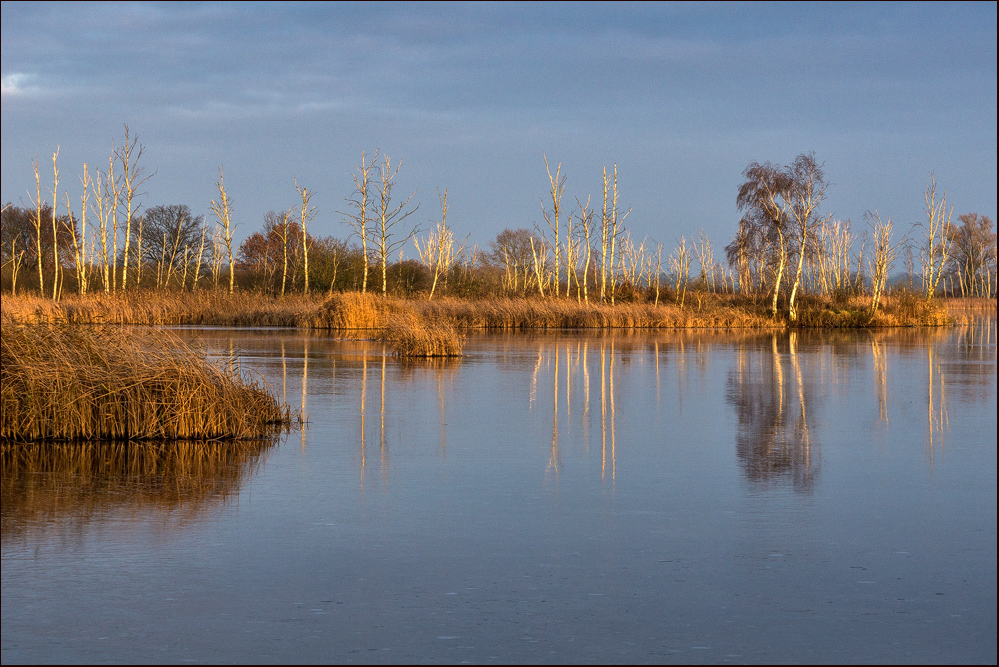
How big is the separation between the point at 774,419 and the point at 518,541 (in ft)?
23.1

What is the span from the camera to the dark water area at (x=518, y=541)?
4.68 meters

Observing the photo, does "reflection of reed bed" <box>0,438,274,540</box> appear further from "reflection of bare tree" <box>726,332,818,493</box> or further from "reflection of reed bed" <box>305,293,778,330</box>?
"reflection of reed bed" <box>305,293,778,330</box>

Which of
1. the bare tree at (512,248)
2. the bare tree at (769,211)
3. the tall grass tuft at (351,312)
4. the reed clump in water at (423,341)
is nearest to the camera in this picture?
the reed clump in water at (423,341)

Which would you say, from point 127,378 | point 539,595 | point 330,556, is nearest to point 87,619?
point 330,556

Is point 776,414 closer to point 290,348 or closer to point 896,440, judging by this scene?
point 896,440

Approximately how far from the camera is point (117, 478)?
8.32 m

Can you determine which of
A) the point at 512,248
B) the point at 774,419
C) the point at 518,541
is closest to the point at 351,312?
the point at 774,419

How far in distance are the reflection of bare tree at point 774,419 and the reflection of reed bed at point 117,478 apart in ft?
14.9

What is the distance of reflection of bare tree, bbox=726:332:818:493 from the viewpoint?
906 cm

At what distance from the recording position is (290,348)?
2583cm

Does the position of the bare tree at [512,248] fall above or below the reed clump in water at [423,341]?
above

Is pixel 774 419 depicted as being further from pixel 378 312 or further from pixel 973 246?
pixel 973 246

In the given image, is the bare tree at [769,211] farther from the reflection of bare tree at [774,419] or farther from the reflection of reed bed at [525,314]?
the reflection of bare tree at [774,419]

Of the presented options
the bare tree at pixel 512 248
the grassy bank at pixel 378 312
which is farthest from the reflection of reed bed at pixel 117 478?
the bare tree at pixel 512 248
